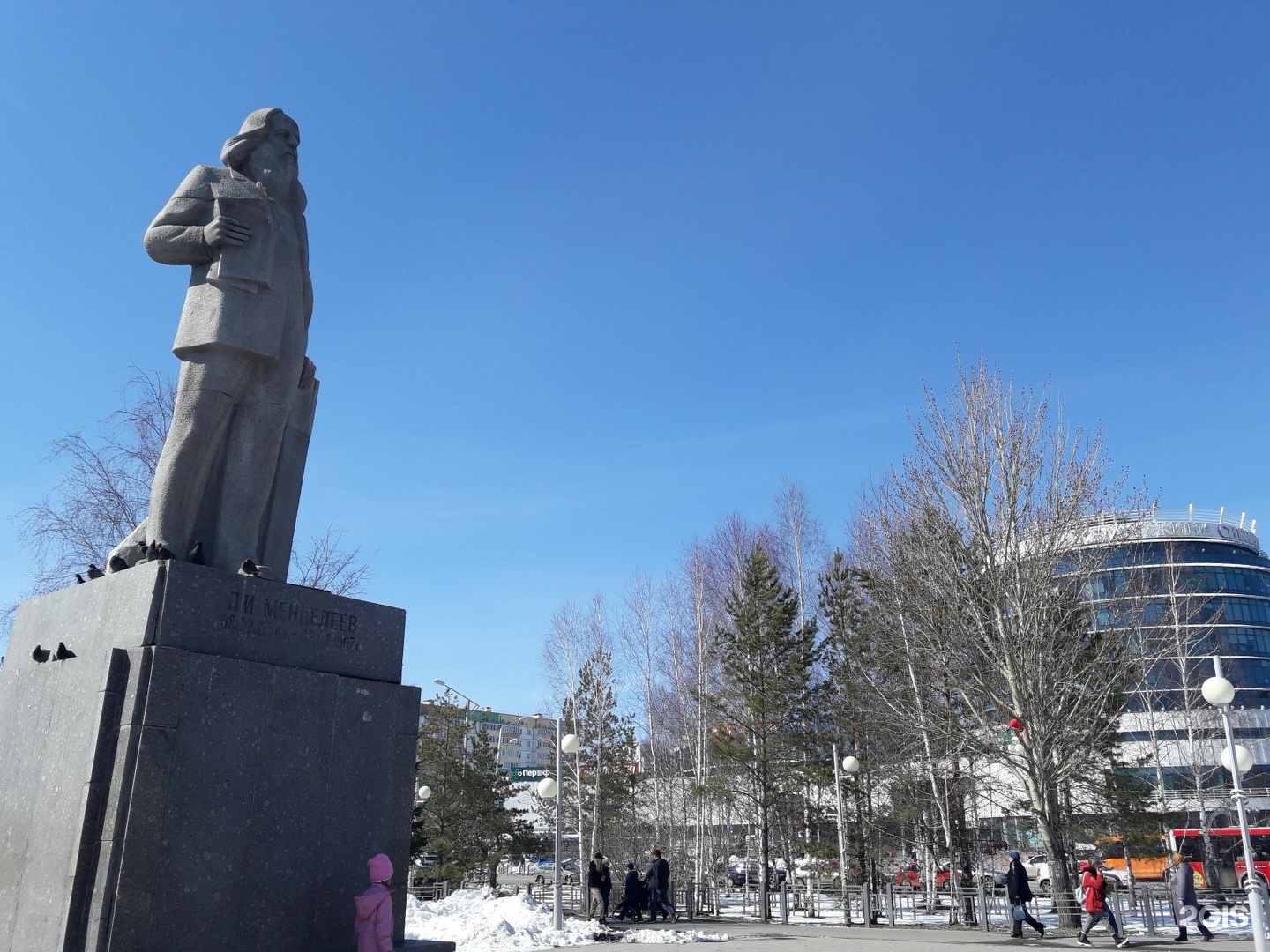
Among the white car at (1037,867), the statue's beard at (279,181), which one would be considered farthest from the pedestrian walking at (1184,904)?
the statue's beard at (279,181)

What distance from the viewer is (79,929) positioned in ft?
14.3

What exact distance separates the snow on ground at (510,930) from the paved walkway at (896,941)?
140 cm

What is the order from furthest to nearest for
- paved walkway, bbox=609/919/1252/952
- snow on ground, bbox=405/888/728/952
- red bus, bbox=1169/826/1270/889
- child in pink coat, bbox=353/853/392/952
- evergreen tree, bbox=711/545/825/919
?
evergreen tree, bbox=711/545/825/919 → red bus, bbox=1169/826/1270/889 → snow on ground, bbox=405/888/728/952 → paved walkway, bbox=609/919/1252/952 → child in pink coat, bbox=353/853/392/952

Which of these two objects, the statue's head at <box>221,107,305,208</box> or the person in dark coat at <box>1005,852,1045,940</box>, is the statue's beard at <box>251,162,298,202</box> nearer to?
the statue's head at <box>221,107,305,208</box>

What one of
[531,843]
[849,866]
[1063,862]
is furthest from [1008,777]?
[1063,862]

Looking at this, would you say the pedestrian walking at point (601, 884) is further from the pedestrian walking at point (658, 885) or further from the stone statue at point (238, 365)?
the stone statue at point (238, 365)

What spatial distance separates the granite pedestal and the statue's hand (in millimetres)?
2310

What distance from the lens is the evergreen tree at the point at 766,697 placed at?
27562 mm

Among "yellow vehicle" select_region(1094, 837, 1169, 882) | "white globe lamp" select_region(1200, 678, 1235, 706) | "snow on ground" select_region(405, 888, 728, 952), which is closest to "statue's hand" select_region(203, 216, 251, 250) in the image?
"white globe lamp" select_region(1200, 678, 1235, 706)

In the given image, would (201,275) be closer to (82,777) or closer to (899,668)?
(82,777)

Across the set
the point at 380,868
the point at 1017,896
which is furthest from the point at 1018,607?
the point at 380,868

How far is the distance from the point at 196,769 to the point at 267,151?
4368 millimetres

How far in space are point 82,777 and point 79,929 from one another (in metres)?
0.71

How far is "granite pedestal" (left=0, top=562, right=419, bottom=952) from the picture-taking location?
14.8 ft
